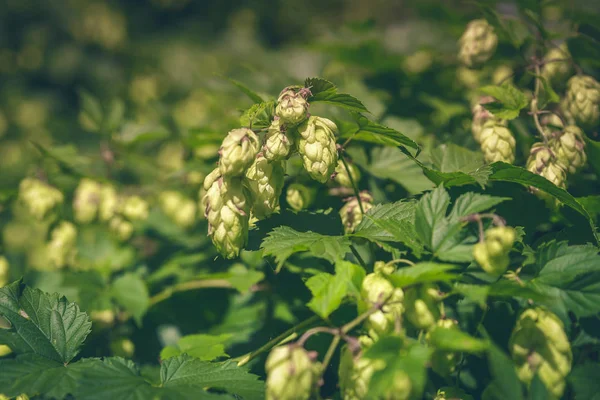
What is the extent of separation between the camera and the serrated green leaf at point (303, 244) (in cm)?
137

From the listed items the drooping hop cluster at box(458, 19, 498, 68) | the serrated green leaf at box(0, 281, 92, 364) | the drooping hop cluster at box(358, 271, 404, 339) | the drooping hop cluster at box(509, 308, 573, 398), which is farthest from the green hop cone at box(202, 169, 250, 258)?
the drooping hop cluster at box(458, 19, 498, 68)

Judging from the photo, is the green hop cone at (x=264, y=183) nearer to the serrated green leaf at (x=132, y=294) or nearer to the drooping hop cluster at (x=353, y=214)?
the drooping hop cluster at (x=353, y=214)

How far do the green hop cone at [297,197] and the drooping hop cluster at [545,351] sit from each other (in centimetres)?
82

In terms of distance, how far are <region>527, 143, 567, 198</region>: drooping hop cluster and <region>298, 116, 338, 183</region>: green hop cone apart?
0.64m

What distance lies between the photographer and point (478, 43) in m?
2.08

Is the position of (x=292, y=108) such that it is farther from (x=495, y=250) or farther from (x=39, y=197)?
(x=39, y=197)

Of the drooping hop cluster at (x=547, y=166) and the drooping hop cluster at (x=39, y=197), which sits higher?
the drooping hop cluster at (x=547, y=166)

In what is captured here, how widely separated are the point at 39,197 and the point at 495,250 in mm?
1963

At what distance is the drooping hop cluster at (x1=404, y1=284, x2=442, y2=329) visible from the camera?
1.21 metres

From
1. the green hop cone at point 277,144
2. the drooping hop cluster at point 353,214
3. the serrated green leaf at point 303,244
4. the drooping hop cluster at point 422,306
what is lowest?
the drooping hop cluster at point 353,214

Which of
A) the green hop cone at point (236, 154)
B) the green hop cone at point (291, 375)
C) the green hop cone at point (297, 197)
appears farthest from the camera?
the green hop cone at point (297, 197)

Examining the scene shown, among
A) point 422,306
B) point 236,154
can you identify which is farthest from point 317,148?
point 422,306

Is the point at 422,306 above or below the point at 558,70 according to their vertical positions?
below

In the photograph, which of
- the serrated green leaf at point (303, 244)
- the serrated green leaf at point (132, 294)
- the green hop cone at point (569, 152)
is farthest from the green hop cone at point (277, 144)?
the serrated green leaf at point (132, 294)
